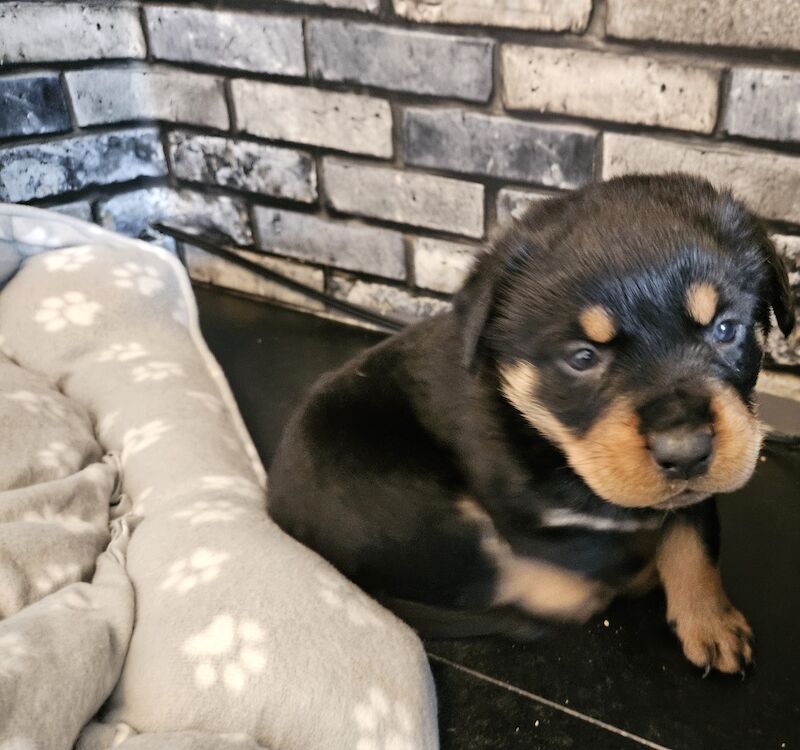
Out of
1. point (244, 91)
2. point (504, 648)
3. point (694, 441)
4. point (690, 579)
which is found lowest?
point (504, 648)

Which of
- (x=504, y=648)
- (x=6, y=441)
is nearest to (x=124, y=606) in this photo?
(x=6, y=441)

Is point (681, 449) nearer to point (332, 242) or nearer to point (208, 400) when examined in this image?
point (208, 400)

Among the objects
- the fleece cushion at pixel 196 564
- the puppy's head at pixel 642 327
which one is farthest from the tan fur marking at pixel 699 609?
the fleece cushion at pixel 196 564

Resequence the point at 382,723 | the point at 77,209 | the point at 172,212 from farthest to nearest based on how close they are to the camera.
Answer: the point at 172,212, the point at 77,209, the point at 382,723

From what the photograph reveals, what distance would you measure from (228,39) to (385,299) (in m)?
0.70

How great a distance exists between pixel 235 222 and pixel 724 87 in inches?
49.5

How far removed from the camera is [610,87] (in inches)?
60.1

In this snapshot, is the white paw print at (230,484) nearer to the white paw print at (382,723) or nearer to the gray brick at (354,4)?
the white paw print at (382,723)

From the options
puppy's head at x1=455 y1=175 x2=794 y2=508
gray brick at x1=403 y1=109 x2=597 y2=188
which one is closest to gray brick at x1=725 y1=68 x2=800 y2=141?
gray brick at x1=403 y1=109 x2=597 y2=188

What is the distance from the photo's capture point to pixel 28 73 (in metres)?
1.95

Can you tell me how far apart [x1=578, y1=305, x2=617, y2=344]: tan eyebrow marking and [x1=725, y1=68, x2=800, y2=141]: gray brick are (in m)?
0.67

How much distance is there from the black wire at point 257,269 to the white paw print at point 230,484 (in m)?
0.70

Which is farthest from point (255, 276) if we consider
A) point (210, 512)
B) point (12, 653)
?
point (12, 653)

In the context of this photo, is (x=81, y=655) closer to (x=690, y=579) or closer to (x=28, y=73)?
(x=690, y=579)
